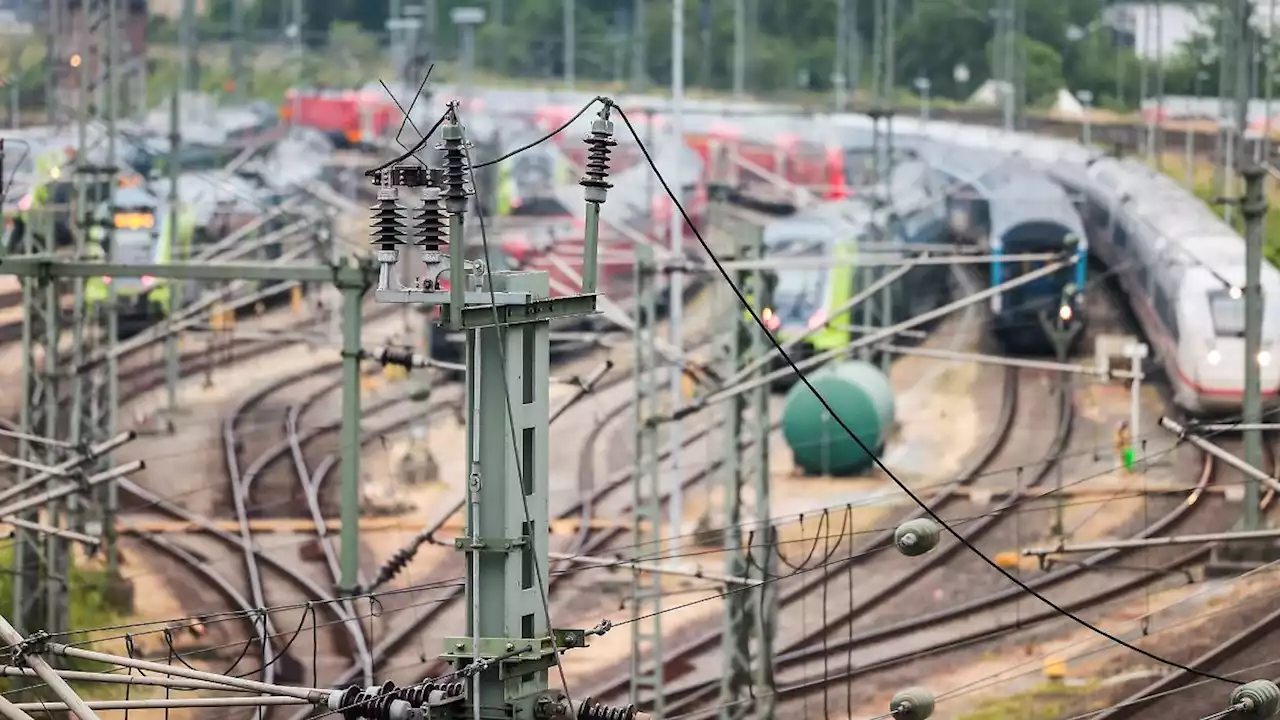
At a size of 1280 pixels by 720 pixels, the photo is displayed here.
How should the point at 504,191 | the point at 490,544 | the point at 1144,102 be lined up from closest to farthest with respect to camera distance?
the point at 490,544
the point at 1144,102
the point at 504,191

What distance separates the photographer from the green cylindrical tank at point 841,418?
120 ft

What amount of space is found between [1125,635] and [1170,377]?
13.3 meters

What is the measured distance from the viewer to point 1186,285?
3734cm

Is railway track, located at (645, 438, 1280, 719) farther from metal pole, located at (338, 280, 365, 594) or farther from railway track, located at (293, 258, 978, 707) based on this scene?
metal pole, located at (338, 280, 365, 594)

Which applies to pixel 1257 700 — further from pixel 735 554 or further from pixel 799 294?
pixel 799 294

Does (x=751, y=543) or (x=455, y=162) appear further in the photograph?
(x=751, y=543)

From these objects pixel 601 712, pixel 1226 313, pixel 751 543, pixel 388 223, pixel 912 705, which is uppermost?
pixel 388 223

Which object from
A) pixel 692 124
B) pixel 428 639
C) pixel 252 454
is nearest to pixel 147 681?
pixel 428 639

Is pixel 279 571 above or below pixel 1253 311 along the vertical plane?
below

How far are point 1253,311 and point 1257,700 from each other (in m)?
12.9

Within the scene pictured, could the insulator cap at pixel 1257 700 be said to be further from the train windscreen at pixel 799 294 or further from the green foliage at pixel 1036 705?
the train windscreen at pixel 799 294

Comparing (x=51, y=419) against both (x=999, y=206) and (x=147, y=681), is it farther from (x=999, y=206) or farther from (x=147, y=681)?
(x=999, y=206)

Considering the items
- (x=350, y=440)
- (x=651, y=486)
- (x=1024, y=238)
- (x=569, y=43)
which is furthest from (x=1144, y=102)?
(x=350, y=440)

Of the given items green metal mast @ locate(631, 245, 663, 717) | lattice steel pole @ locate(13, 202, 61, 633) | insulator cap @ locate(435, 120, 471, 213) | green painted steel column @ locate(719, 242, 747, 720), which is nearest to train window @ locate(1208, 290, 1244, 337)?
green metal mast @ locate(631, 245, 663, 717)
